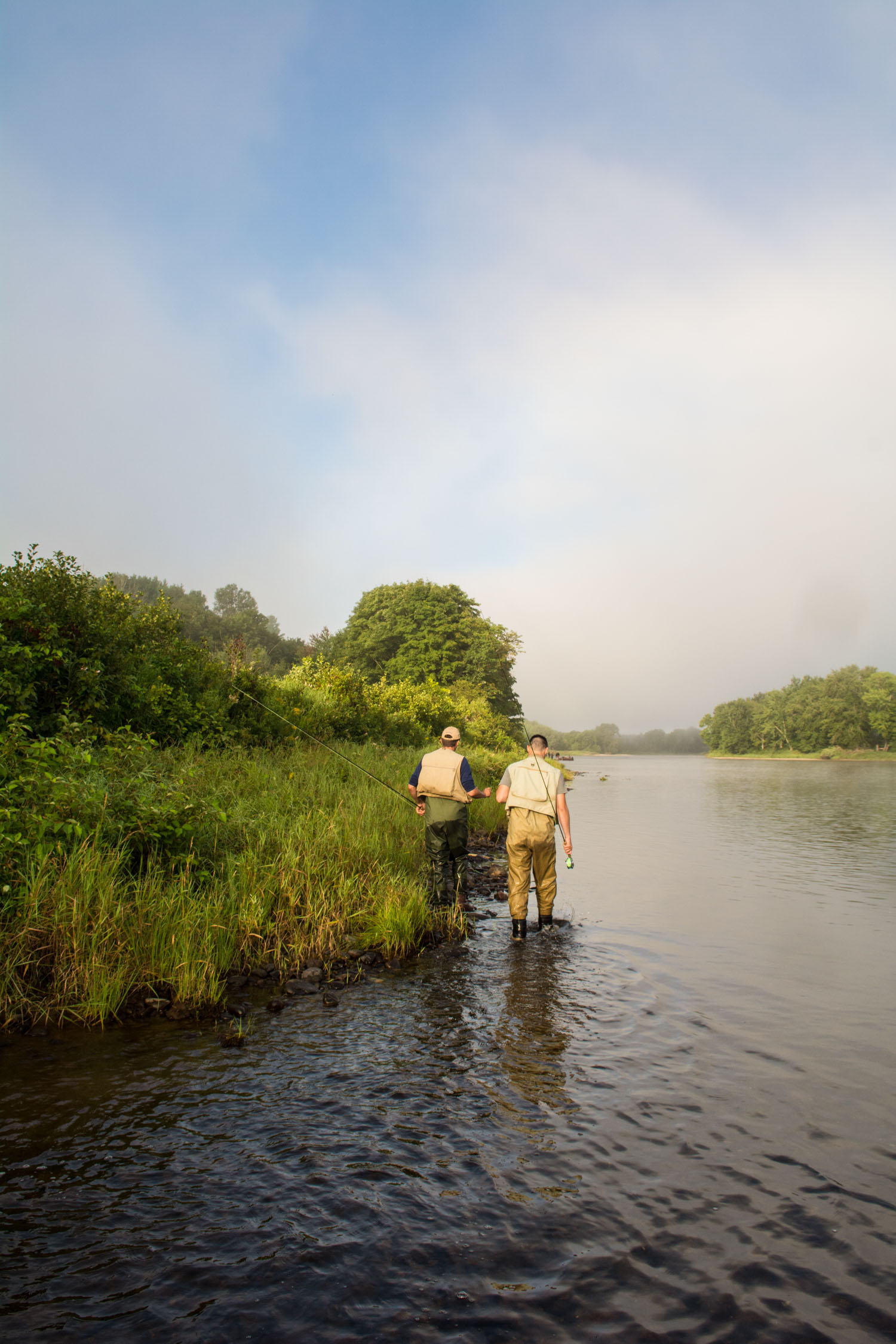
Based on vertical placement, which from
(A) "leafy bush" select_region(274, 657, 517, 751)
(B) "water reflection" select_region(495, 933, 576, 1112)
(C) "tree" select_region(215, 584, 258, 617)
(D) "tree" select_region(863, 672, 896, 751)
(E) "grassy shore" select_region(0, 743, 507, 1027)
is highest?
(C) "tree" select_region(215, 584, 258, 617)

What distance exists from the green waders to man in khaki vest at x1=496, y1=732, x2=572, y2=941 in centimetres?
74

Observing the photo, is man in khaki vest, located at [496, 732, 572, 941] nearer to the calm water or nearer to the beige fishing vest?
the beige fishing vest

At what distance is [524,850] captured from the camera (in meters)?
10.2

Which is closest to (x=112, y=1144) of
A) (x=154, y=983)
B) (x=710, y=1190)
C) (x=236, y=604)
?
(x=154, y=983)

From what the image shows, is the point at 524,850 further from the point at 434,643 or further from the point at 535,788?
the point at 434,643

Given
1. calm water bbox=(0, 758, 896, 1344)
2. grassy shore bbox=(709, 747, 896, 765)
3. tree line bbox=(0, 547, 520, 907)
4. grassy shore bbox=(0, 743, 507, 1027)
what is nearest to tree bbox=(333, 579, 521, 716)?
tree line bbox=(0, 547, 520, 907)

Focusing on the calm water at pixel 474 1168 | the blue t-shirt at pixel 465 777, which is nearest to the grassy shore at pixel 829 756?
the blue t-shirt at pixel 465 777

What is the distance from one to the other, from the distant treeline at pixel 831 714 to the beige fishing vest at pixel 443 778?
13386 centimetres

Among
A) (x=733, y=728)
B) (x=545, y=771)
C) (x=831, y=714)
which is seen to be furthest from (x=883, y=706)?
(x=545, y=771)

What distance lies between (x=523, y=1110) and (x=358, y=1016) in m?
2.21

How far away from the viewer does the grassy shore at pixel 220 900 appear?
6613 millimetres

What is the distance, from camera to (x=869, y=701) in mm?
129375

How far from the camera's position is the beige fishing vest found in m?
10.5

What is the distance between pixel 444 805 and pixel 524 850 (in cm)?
126
